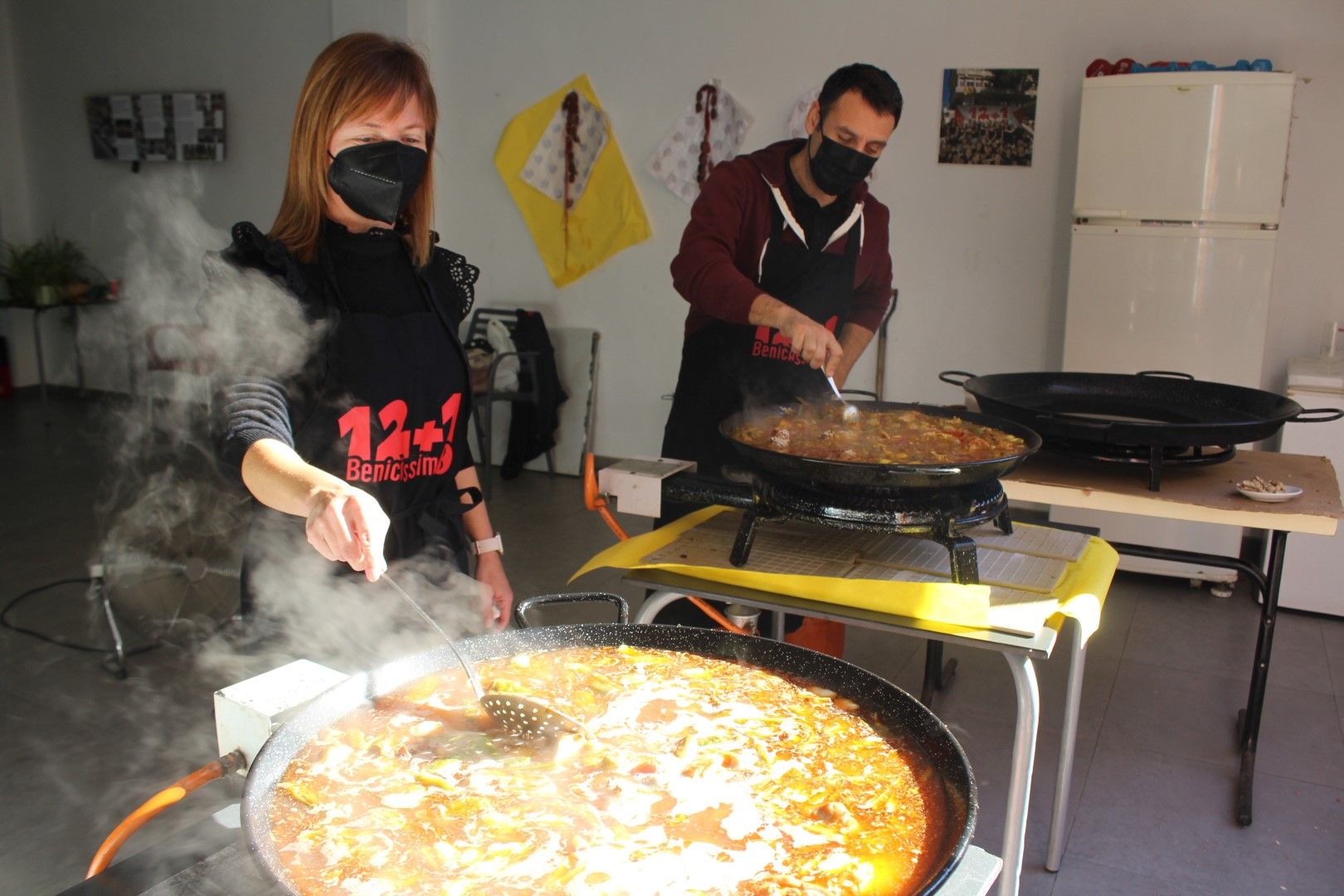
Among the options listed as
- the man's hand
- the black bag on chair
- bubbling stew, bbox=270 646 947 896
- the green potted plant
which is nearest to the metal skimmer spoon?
bubbling stew, bbox=270 646 947 896

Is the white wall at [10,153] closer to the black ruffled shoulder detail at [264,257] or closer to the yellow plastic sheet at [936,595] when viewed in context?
the black ruffled shoulder detail at [264,257]

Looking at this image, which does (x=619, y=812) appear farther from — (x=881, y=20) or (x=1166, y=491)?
(x=881, y=20)

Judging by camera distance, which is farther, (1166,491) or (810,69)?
(810,69)

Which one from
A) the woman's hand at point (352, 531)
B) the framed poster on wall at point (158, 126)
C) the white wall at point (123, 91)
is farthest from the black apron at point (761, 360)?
the framed poster on wall at point (158, 126)

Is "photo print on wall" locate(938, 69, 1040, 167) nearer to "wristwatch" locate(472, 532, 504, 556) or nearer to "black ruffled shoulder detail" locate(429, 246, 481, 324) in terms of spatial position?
"black ruffled shoulder detail" locate(429, 246, 481, 324)

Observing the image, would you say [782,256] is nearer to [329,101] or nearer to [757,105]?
[329,101]

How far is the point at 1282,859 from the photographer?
2.79m

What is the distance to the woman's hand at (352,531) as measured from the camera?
1286mm

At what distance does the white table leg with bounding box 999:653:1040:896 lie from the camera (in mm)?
1900

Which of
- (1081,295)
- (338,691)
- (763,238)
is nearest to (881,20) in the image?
(1081,295)

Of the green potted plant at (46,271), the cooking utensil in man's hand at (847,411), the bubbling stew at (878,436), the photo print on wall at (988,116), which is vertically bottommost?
the bubbling stew at (878,436)

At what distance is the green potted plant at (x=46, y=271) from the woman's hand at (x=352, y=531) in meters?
7.59

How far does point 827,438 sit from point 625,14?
4769 millimetres

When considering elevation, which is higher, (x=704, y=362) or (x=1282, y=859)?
(x=704, y=362)
